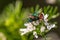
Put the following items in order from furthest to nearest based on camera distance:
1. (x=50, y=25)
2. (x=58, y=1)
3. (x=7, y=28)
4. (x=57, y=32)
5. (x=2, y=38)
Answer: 1. (x=58, y=1)
2. (x=57, y=32)
3. (x=7, y=28)
4. (x=2, y=38)
5. (x=50, y=25)

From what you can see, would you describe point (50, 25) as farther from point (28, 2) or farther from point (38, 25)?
point (28, 2)

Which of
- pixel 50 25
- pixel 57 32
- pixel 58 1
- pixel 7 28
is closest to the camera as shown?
pixel 50 25

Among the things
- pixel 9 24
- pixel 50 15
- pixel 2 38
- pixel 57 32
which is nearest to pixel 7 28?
pixel 9 24

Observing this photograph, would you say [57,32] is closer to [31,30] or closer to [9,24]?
[9,24]

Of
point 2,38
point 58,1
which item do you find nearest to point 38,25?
point 2,38

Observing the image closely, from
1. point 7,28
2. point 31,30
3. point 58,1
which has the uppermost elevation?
point 58,1

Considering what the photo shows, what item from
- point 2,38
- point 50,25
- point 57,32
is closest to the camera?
point 50,25

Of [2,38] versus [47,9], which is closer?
[47,9]

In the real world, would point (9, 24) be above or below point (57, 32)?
below

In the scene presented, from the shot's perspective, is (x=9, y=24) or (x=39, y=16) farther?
(x=9, y=24)
